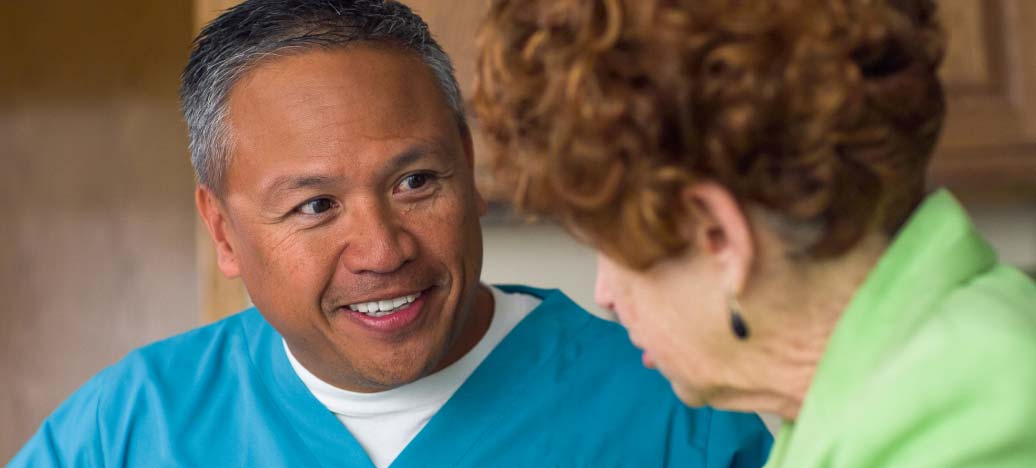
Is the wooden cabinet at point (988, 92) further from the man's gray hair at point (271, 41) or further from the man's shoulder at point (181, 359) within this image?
the man's shoulder at point (181, 359)

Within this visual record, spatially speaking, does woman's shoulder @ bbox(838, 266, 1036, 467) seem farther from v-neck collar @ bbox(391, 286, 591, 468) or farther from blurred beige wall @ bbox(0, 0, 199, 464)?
blurred beige wall @ bbox(0, 0, 199, 464)

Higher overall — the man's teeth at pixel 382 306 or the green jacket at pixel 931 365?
the green jacket at pixel 931 365

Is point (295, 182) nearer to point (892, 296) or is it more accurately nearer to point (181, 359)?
point (181, 359)

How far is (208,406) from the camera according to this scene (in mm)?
1462

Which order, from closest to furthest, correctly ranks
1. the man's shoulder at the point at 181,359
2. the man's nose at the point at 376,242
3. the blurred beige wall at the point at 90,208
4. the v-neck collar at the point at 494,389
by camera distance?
the man's nose at the point at 376,242 → the v-neck collar at the point at 494,389 → the man's shoulder at the point at 181,359 → the blurred beige wall at the point at 90,208

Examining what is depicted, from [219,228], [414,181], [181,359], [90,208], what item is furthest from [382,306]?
[90,208]

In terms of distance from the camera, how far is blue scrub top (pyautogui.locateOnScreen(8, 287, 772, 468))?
4.40 feet

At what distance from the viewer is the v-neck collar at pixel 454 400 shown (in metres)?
1.34

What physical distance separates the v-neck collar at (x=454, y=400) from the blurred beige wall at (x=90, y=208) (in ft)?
7.41

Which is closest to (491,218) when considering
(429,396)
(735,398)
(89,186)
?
(429,396)

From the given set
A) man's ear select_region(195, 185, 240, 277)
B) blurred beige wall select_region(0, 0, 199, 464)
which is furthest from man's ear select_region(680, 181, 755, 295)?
blurred beige wall select_region(0, 0, 199, 464)

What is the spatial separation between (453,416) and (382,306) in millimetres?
180

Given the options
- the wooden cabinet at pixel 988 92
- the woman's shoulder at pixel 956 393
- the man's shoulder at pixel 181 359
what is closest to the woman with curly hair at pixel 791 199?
the woman's shoulder at pixel 956 393

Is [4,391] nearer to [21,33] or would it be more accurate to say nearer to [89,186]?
[89,186]
